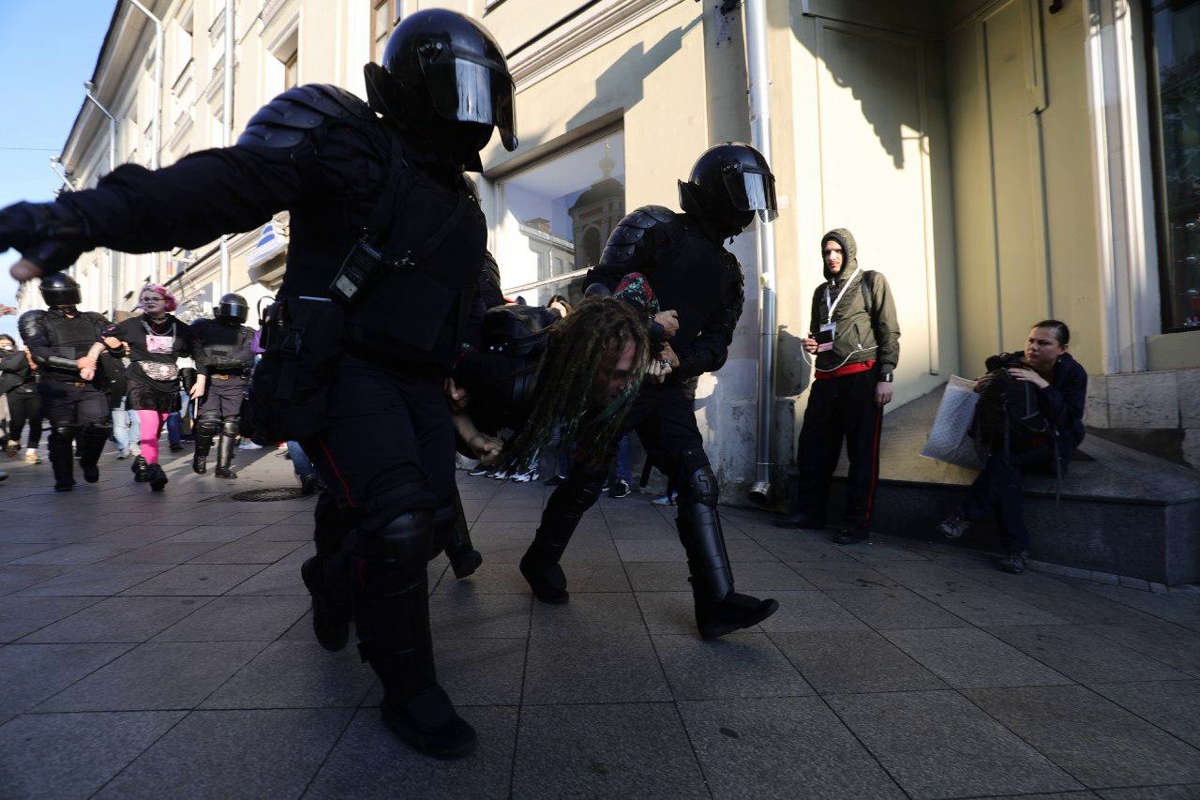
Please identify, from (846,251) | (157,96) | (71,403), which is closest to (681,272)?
(846,251)

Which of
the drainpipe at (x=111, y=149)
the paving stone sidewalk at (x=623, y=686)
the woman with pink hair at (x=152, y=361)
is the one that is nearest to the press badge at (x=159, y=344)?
the woman with pink hair at (x=152, y=361)

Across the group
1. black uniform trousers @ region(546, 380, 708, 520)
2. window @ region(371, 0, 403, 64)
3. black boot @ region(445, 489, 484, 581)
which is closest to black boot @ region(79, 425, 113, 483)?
black boot @ region(445, 489, 484, 581)

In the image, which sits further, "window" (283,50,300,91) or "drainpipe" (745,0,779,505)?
"window" (283,50,300,91)

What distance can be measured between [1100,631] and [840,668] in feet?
4.18

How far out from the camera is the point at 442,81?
1.75 metres

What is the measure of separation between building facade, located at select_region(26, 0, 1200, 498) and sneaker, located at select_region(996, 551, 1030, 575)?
3.88 ft

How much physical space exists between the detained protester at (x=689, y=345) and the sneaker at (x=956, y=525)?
190 cm

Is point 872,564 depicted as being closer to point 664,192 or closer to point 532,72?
point 664,192

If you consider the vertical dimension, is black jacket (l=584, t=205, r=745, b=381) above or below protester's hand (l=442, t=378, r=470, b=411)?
above

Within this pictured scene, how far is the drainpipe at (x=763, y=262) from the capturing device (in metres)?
5.07

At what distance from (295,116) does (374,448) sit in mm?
819

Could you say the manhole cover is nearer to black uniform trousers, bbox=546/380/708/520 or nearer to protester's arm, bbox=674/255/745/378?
black uniform trousers, bbox=546/380/708/520

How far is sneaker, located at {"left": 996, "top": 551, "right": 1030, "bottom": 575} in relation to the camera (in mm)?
3445

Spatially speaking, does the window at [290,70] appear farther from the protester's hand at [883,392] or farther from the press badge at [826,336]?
the protester's hand at [883,392]
